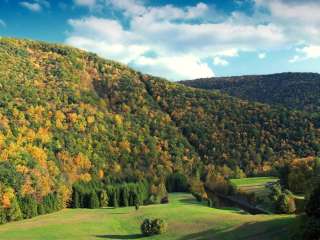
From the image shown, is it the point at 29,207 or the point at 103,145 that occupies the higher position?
the point at 103,145

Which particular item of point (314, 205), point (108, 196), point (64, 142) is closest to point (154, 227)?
point (314, 205)

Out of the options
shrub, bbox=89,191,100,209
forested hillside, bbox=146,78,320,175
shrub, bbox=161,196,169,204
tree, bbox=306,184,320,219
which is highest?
forested hillside, bbox=146,78,320,175

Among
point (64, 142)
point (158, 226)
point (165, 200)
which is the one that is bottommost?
point (165, 200)

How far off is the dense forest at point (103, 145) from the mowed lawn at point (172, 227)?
2595 cm

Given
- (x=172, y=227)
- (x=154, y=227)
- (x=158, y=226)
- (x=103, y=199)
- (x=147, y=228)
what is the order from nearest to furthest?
(x=158, y=226) → (x=154, y=227) → (x=147, y=228) → (x=172, y=227) → (x=103, y=199)

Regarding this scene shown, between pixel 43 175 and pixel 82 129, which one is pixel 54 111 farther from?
pixel 43 175

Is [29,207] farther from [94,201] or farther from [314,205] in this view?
[314,205]

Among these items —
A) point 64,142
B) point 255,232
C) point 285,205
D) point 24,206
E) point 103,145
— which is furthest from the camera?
point 103,145

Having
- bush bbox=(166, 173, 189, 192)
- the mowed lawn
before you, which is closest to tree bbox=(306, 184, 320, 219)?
the mowed lawn

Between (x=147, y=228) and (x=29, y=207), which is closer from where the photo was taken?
(x=147, y=228)

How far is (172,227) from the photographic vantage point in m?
75.9

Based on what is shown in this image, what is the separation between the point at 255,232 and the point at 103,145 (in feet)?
353

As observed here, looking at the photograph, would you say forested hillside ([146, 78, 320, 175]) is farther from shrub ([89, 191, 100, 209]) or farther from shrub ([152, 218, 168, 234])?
shrub ([152, 218, 168, 234])

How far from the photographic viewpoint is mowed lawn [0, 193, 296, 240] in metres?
65.4
